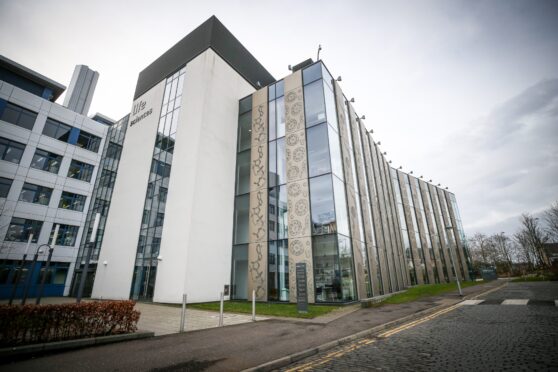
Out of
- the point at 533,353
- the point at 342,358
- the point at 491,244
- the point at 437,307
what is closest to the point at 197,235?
the point at 342,358

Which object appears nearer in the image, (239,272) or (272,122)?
(239,272)

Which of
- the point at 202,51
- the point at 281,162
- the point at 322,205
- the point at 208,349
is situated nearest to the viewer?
the point at 208,349

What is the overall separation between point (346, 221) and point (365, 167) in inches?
381

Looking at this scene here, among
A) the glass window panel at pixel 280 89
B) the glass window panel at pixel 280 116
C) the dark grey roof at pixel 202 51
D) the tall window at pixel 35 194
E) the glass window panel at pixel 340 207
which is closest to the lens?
the glass window panel at pixel 340 207

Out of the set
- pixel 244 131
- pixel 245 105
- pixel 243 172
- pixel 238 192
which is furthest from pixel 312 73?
pixel 238 192

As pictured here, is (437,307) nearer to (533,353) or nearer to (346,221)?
(346,221)

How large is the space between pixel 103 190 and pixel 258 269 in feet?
76.4

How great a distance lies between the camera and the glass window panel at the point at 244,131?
2222 centimetres

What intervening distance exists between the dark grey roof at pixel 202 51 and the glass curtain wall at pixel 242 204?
15.1 feet

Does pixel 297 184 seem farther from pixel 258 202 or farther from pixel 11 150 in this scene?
pixel 11 150

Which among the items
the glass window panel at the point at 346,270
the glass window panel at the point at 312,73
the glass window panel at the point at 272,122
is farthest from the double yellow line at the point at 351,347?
the glass window panel at the point at 312,73

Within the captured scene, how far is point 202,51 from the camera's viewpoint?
72.4ft

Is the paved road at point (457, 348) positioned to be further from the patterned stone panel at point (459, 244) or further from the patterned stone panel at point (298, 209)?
the patterned stone panel at point (459, 244)

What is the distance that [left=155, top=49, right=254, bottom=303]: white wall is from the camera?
53.5ft
